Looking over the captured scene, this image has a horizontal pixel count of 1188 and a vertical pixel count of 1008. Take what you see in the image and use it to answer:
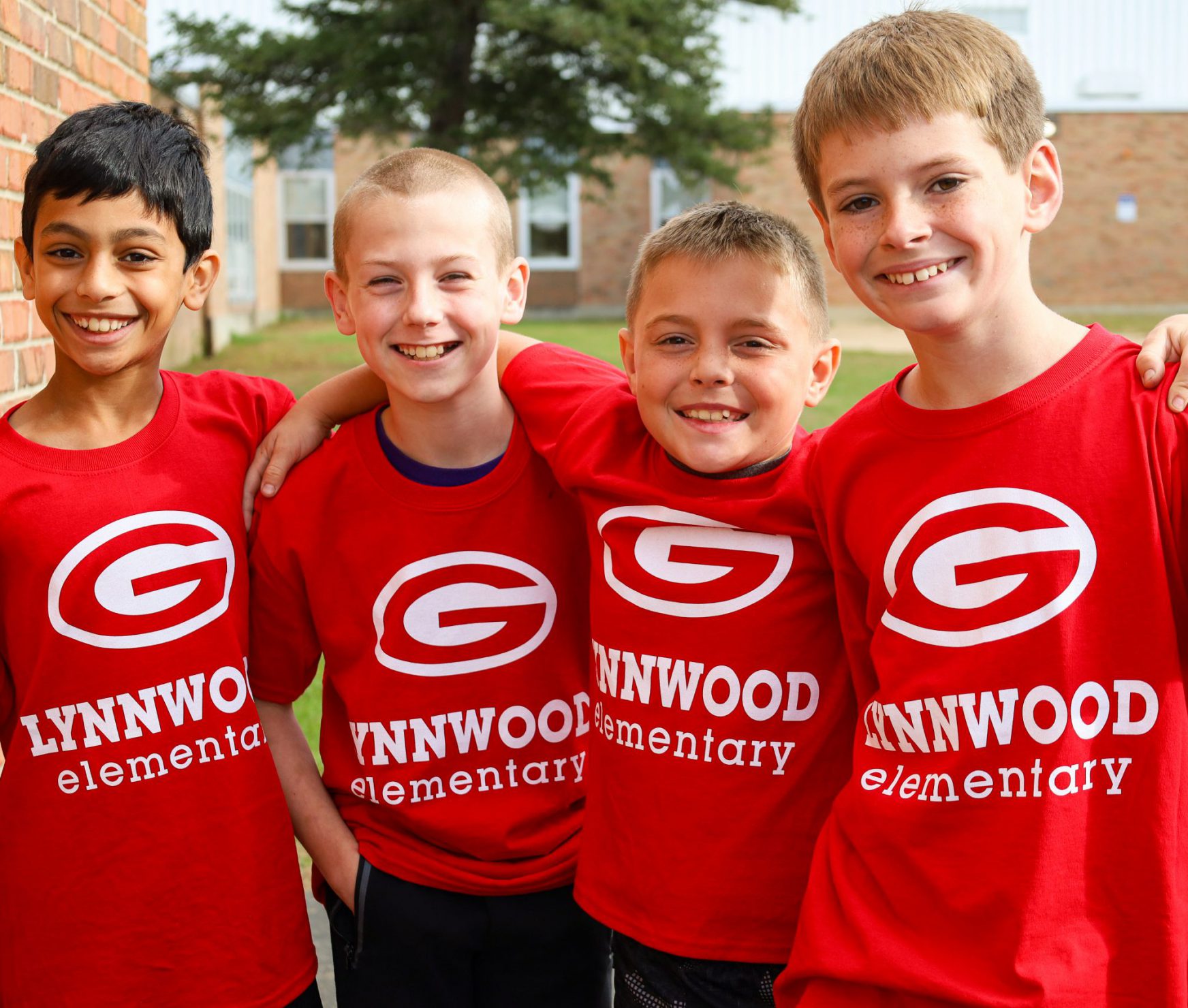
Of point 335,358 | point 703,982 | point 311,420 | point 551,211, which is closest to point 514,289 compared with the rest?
point 311,420

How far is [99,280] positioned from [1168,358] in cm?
160

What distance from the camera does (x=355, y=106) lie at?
15.9 metres

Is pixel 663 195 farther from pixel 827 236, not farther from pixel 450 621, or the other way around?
pixel 827 236

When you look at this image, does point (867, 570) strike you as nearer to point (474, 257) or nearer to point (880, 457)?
point (880, 457)

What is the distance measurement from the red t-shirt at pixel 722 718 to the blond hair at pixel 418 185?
61 cm

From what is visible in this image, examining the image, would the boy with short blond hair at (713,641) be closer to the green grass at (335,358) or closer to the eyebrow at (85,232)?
the eyebrow at (85,232)

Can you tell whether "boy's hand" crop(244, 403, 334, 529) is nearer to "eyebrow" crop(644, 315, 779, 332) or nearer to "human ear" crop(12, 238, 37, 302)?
"human ear" crop(12, 238, 37, 302)

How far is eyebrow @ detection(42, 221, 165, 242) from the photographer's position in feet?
6.39

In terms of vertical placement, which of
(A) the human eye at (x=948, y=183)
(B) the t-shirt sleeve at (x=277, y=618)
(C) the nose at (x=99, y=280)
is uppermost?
(A) the human eye at (x=948, y=183)

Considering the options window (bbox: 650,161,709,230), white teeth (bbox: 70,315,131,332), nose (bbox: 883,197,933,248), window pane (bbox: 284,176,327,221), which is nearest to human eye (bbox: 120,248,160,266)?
white teeth (bbox: 70,315,131,332)

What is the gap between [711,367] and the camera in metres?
1.89

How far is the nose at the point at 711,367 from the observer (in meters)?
1.89

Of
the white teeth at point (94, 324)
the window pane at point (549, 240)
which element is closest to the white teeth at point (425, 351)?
the white teeth at point (94, 324)

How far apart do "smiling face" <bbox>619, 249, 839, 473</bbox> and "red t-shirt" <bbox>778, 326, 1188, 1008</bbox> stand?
294 millimetres
